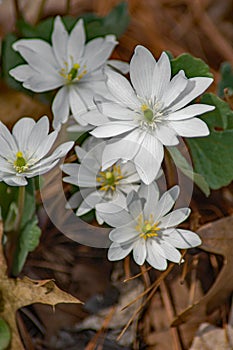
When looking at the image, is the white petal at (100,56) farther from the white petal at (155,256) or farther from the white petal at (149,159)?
the white petal at (155,256)

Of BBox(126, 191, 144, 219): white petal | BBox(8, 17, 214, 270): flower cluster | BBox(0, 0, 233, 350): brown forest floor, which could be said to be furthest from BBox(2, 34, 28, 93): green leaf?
BBox(126, 191, 144, 219): white petal

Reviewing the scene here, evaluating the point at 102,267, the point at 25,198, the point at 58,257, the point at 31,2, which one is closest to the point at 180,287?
the point at 102,267

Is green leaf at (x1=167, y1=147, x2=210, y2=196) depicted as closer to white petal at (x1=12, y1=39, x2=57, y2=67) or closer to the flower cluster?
the flower cluster

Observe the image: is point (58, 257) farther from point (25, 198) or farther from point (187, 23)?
point (187, 23)

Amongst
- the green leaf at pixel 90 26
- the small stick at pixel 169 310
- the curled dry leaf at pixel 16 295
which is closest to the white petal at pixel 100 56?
the green leaf at pixel 90 26

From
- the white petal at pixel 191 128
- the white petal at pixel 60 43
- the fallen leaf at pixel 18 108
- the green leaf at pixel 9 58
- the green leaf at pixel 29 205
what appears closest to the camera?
the white petal at pixel 191 128

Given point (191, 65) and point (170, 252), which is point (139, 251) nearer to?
point (170, 252)
